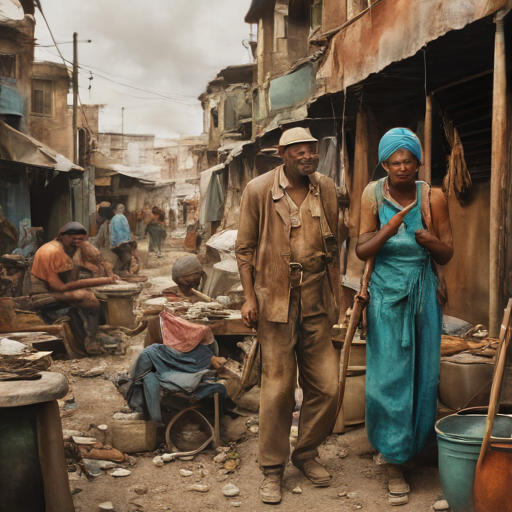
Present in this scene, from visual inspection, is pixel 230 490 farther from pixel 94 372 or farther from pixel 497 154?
pixel 94 372

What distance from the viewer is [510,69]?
5336 mm

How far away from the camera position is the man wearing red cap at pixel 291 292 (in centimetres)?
427

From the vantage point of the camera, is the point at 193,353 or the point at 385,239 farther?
the point at 193,353

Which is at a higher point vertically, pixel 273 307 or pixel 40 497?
pixel 273 307

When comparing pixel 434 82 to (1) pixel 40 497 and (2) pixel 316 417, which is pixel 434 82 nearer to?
(2) pixel 316 417

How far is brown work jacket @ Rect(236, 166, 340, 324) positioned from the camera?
4258 mm

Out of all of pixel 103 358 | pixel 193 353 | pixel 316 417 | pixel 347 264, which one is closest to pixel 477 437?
pixel 316 417

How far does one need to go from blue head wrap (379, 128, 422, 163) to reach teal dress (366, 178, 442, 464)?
0.89 feet

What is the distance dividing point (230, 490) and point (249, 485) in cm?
17

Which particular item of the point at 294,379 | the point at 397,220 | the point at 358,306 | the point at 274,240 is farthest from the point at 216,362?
the point at 397,220

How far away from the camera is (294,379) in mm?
4371

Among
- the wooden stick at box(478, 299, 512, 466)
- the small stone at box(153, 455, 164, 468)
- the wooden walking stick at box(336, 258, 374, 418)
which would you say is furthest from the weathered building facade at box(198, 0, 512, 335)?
the small stone at box(153, 455, 164, 468)

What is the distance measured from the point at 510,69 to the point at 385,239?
2.43m

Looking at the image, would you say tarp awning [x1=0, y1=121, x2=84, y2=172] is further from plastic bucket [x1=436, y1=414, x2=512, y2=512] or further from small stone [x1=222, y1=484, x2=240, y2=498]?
plastic bucket [x1=436, y1=414, x2=512, y2=512]
